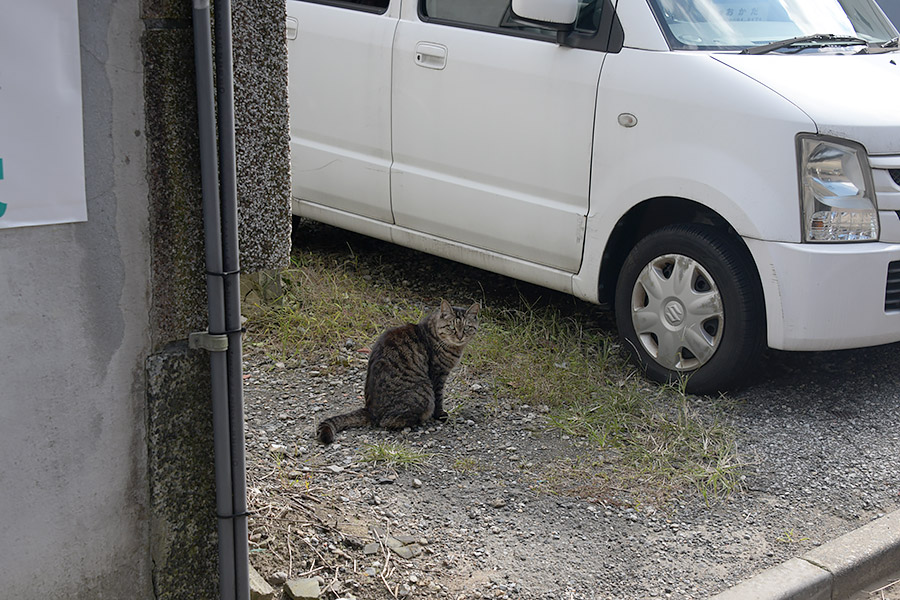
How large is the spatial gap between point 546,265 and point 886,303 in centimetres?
165

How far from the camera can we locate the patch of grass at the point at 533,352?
4125 mm

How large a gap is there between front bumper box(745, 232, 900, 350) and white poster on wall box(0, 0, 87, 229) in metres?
3.06

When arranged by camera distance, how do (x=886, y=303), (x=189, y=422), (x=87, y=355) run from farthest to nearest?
1. (x=886, y=303)
2. (x=189, y=422)
3. (x=87, y=355)

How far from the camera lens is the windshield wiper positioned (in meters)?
4.69

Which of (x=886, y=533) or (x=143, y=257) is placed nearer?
(x=143, y=257)

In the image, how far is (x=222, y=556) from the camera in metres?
2.67

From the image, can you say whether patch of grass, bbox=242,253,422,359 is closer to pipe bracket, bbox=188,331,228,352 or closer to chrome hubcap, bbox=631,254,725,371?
chrome hubcap, bbox=631,254,725,371

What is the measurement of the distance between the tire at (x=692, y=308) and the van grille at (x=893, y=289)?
21.4 inches

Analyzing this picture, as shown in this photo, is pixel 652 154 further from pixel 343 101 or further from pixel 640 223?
pixel 343 101

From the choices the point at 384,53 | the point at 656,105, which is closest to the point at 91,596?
the point at 656,105

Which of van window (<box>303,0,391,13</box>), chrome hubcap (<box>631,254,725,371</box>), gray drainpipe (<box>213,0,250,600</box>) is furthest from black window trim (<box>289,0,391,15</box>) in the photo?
gray drainpipe (<box>213,0,250,600</box>)

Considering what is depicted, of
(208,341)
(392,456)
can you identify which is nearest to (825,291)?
(392,456)

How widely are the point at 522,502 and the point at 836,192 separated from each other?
6.39 ft

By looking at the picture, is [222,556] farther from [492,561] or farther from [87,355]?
[492,561]
